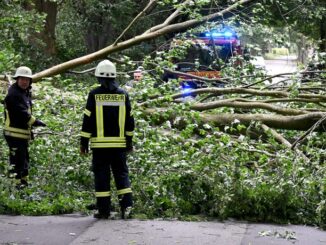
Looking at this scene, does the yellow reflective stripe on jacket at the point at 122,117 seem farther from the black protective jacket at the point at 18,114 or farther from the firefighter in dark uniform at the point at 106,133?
the black protective jacket at the point at 18,114

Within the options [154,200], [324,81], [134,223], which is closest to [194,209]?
[154,200]

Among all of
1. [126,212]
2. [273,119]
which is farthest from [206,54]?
[126,212]

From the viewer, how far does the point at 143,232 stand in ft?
18.9

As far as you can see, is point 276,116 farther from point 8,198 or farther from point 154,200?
point 8,198

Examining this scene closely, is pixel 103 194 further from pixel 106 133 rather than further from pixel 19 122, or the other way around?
pixel 19 122

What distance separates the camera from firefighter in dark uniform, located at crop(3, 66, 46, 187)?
7688 millimetres

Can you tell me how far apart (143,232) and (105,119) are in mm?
1350

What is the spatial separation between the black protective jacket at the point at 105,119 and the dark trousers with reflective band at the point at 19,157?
1.60 metres

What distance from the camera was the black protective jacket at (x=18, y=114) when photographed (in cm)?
769

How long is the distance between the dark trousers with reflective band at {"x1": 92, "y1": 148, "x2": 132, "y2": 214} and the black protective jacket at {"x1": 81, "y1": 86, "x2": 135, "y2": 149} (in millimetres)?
107

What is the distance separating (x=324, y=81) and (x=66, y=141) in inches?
161

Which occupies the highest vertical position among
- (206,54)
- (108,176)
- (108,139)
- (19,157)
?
(206,54)

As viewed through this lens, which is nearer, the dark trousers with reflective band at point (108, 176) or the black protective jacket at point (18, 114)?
the dark trousers with reflective band at point (108, 176)

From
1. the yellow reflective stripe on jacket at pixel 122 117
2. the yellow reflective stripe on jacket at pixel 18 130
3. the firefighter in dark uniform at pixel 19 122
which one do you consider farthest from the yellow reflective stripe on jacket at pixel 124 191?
the yellow reflective stripe on jacket at pixel 18 130
